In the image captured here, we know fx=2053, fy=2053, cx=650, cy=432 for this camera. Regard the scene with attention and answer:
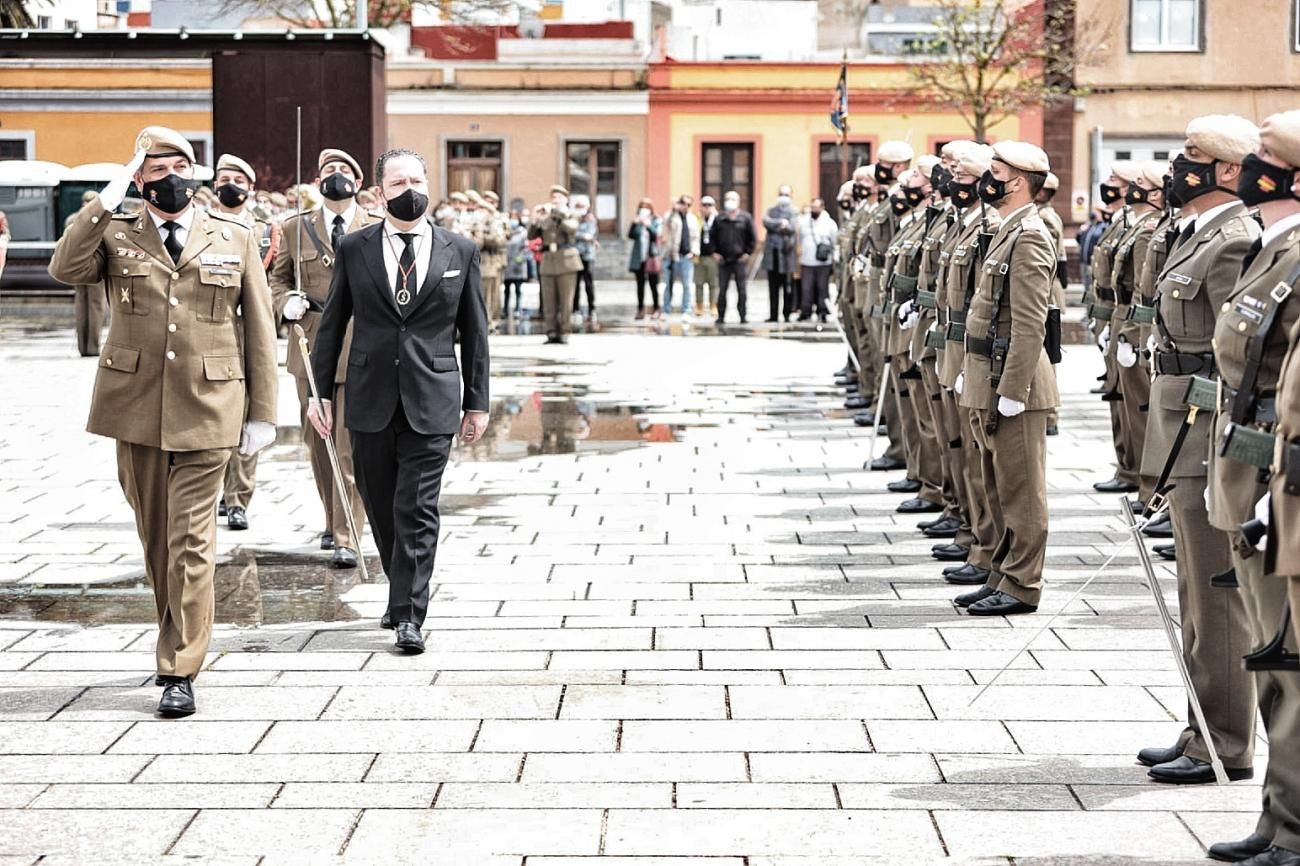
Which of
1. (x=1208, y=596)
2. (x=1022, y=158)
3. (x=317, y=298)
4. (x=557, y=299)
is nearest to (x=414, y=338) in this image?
(x=317, y=298)

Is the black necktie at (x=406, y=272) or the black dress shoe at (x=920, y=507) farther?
the black dress shoe at (x=920, y=507)

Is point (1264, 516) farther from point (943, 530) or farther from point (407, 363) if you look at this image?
point (943, 530)

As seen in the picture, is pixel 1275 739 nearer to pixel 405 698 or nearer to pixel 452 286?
pixel 405 698

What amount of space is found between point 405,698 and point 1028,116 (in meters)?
40.1

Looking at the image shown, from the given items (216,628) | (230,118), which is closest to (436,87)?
(230,118)

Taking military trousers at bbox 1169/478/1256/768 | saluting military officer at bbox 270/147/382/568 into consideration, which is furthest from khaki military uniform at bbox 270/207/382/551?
military trousers at bbox 1169/478/1256/768

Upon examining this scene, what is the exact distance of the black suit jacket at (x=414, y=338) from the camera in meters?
7.99

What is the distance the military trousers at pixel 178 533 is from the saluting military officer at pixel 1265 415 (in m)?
3.47

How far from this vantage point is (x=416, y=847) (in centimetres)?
530

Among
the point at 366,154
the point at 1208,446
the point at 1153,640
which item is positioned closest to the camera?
the point at 1208,446

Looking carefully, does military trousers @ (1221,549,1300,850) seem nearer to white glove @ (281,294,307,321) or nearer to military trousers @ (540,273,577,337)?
white glove @ (281,294,307,321)

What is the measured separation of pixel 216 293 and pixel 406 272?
3.41 feet

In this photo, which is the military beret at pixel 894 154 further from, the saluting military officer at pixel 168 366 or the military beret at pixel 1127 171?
the saluting military officer at pixel 168 366

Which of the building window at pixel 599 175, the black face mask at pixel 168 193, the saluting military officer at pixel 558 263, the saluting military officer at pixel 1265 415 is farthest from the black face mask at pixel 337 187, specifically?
the building window at pixel 599 175
